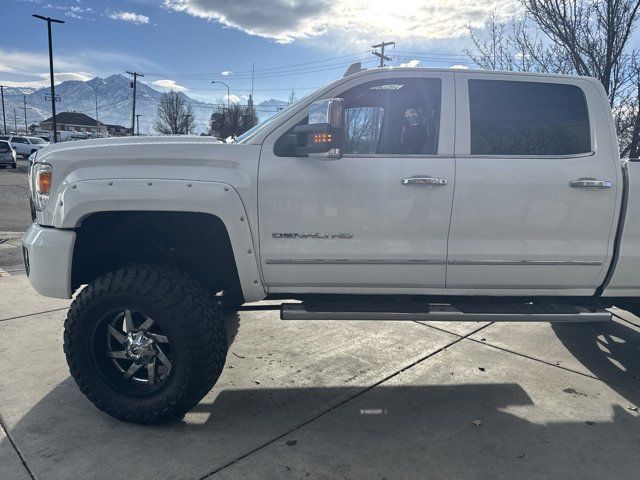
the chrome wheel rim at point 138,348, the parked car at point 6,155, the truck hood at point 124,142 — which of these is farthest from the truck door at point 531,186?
the parked car at point 6,155

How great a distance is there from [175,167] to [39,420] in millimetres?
1767

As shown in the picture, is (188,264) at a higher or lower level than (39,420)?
higher

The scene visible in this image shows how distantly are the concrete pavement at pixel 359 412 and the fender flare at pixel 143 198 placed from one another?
126cm

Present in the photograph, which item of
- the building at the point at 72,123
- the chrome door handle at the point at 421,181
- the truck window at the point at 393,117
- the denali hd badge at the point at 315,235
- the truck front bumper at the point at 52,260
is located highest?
the building at the point at 72,123

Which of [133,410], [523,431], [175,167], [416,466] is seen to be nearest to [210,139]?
[175,167]

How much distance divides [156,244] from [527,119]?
2557 mm

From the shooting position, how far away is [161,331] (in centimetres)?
301

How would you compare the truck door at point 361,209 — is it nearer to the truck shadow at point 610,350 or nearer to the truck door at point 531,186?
the truck door at point 531,186

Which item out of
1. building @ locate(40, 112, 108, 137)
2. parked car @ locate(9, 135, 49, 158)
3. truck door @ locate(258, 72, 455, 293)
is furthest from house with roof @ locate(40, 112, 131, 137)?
truck door @ locate(258, 72, 455, 293)

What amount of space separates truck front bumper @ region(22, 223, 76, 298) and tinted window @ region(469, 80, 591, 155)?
100 inches

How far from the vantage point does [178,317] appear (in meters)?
2.84

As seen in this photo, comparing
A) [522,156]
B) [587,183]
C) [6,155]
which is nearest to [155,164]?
[522,156]

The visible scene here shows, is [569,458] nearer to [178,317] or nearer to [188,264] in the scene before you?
[178,317]

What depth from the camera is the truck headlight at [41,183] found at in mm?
2904
